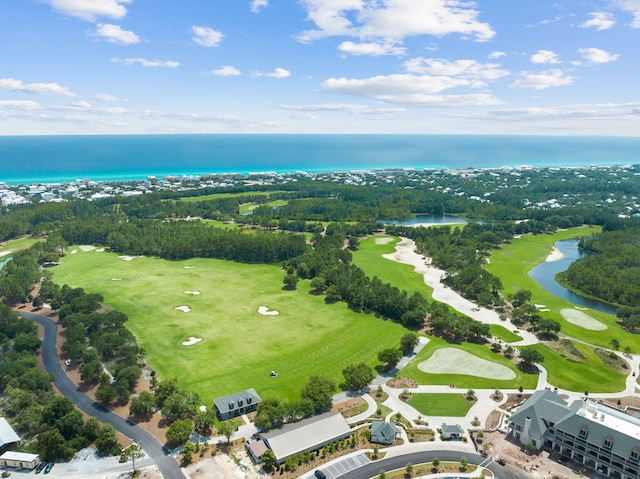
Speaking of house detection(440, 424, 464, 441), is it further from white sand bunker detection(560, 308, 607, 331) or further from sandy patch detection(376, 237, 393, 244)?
sandy patch detection(376, 237, 393, 244)

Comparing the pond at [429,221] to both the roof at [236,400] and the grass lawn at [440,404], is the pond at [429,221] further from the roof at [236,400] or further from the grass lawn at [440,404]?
the roof at [236,400]

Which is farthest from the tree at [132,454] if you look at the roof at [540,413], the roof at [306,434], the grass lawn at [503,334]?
the grass lawn at [503,334]

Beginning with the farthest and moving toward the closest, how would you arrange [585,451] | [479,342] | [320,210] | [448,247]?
[320,210] → [448,247] → [479,342] → [585,451]

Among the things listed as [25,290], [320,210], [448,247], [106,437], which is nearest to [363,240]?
[448,247]

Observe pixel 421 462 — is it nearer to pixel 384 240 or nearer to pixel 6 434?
pixel 6 434

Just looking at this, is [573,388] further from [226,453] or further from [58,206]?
[58,206]

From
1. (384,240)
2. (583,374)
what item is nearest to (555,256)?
(384,240)

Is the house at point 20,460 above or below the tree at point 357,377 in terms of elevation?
below
